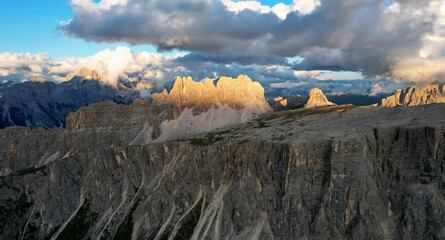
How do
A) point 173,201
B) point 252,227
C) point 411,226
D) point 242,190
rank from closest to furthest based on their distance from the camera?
point 411,226 → point 252,227 → point 242,190 → point 173,201

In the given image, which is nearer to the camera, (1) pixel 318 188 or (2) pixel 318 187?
(1) pixel 318 188

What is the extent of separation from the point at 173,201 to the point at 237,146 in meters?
55.8

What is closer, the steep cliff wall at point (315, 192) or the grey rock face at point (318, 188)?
the steep cliff wall at point (315, 192)

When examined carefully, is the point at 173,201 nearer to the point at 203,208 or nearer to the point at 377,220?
the point at 203,208

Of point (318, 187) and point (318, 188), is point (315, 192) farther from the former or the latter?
point (318, 187)

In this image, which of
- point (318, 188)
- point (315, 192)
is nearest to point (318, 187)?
point (318, 188)

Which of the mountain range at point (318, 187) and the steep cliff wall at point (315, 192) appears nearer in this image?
the steep cliff wall at point (315, 192)

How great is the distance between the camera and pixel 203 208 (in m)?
180

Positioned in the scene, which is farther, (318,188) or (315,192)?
(315,192)

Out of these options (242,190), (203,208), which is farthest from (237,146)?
(203,208)

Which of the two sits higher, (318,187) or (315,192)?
(318,187)

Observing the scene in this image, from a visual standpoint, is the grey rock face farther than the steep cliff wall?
Yes

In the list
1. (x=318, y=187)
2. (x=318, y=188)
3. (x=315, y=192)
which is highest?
(x=318, y=187)

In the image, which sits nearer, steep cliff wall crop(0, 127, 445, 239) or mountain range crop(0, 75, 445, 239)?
steep cliff wall crop(0, 127, 445, 239)
